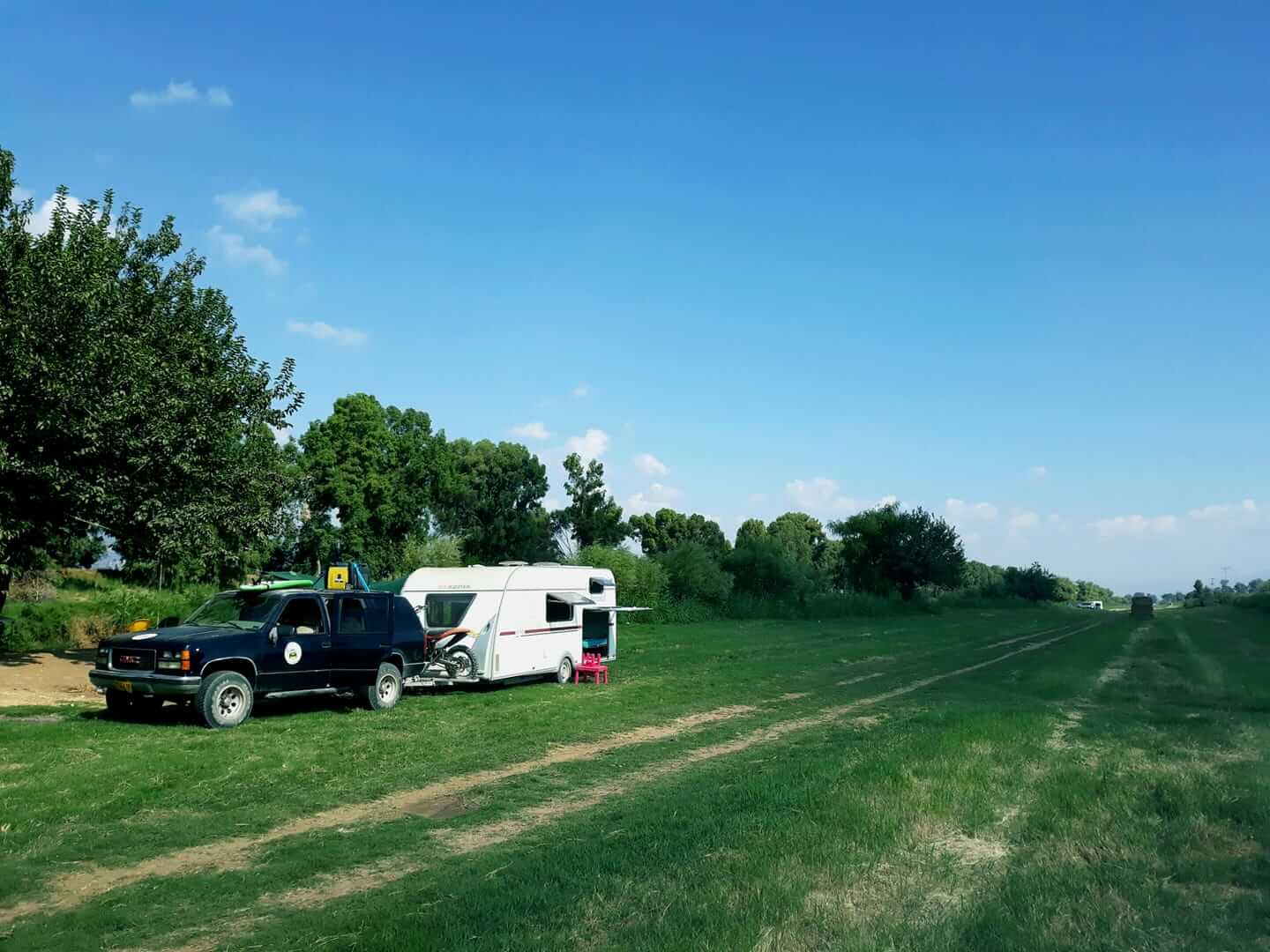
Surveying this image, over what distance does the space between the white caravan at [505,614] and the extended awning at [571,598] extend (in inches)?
0.8

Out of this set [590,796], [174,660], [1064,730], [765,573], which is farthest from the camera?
[765,573]

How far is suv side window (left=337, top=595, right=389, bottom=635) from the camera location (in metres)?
17.7

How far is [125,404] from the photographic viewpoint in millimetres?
19922

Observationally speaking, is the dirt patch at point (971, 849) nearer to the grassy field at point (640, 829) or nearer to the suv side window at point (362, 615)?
the grassy field at point (640, 829)

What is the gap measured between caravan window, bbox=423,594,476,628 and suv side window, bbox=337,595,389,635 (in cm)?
281

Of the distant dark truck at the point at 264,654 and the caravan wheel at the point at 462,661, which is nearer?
the distant dark truck at the point at 264,654

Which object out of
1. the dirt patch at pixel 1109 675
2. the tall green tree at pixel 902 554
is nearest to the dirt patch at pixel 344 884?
the dirt patch at pixel 1109 675

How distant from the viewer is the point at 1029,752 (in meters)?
12.8

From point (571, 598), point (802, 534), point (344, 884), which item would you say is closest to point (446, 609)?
point (571, 598)

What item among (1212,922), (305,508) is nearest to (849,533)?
(305,508)

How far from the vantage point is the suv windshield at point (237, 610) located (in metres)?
16.3

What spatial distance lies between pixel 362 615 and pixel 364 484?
4184 cm

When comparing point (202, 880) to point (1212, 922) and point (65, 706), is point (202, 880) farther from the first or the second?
point (65, 706)

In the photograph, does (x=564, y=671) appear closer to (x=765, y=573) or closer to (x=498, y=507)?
(x=765, y=573)
